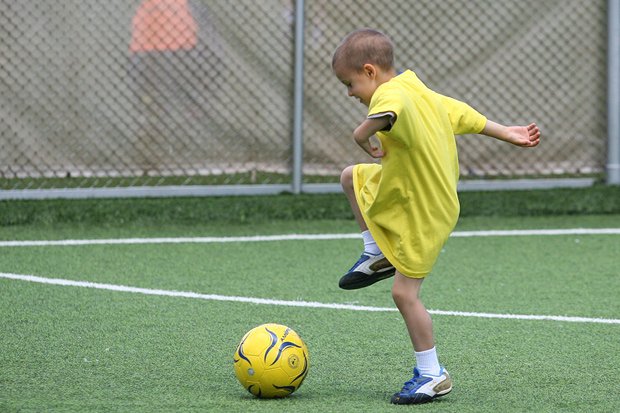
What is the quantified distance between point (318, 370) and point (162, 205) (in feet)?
13.4

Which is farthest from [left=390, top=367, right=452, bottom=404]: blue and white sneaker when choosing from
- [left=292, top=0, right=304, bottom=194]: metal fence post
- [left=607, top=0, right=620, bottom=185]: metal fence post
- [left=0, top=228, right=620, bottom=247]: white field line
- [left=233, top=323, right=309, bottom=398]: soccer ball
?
[left=607, top=0, right=620, bottom=185]: metal fence post

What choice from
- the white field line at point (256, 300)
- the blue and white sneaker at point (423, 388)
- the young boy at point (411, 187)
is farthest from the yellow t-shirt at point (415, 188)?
the white field line at point (256, 300)

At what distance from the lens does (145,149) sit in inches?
356

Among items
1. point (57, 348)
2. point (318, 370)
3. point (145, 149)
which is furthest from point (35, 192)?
point (318, 370)

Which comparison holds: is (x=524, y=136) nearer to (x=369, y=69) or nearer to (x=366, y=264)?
(x=369, y=69)

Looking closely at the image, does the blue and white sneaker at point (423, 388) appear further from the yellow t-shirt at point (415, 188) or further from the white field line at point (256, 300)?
the white field line at point (256, 300)

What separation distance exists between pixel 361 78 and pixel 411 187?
0.46 metres

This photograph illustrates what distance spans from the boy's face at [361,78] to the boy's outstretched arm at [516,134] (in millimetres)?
538

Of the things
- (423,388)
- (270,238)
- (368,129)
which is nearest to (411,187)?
(368,129)

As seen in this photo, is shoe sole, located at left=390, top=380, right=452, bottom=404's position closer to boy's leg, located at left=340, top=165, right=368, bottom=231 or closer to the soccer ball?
the soccer ball

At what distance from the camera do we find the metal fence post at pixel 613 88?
31.0ft

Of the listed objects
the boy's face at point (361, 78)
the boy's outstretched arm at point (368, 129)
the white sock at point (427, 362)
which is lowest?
the white sock at point (427, 362)

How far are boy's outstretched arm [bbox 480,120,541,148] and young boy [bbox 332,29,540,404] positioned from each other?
0.08ft

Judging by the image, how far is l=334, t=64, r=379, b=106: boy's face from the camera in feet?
15.4
